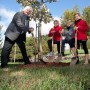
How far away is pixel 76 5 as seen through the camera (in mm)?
63281

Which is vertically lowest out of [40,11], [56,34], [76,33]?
[76,33]

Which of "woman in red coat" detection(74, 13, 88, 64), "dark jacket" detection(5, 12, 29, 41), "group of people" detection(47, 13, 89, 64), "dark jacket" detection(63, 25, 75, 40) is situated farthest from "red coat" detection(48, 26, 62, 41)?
"dark jacket" detection(5, 12, 29, 41)

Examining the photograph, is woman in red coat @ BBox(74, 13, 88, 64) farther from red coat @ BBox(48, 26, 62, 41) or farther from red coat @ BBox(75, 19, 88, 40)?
red coat @ BBox(48, 26, 62, 41)

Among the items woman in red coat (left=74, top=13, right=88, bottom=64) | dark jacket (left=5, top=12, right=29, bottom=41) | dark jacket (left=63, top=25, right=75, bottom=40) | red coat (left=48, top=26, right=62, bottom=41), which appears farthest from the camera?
red coat (left=48, top=26, right=62, bottom=41)

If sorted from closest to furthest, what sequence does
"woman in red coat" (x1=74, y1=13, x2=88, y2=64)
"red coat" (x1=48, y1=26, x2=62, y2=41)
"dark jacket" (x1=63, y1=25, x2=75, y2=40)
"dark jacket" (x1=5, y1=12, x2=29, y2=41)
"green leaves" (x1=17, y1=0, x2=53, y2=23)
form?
"dark jacket" (x1=5, y1=12, x2=29, y2=41), "woman in red coat" (x1=74, y1=13, x2=88, y2=64), "dark jacket" (x1=63, y1=25, x2=75, y2=40), "red coat" (x1=48, y1=26, x2=62, y2=41), "green leaves" (x1=17, y1=0, x2=53, y2=23)

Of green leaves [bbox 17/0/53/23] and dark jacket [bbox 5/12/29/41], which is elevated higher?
green leaves [bbox 17/0/53/23]

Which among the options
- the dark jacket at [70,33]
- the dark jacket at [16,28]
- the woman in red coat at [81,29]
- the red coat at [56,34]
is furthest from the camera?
the red coat at [56,34]

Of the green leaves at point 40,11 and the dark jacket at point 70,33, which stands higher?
the green leaves at point 40,11

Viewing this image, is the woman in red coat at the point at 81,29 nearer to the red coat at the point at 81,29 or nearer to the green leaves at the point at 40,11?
the red coat at the point at 81,29

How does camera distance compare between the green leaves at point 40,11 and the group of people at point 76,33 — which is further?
the green leaves at point 40,11

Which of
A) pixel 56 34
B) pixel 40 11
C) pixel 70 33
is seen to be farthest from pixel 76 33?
pixel 40 11

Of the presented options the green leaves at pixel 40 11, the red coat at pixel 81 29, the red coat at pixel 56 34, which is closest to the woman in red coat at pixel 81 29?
the red coat at pixel 81 29

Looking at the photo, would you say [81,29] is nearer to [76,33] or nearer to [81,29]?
[81,29]

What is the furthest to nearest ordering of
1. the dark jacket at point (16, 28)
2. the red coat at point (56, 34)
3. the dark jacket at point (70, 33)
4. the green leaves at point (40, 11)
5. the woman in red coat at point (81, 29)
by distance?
the green leaves at point (40, 11)
the red coat at point (56, 34)
the dark jacket at point (70, 33)
the woman in red coat at point (81, 29)
the dark jacket at point (16, 28)
